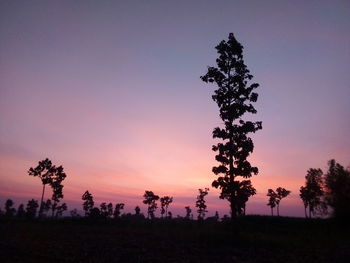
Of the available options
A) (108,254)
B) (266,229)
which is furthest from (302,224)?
(108,254)

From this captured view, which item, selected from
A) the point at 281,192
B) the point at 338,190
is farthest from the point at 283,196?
the point at 338,190

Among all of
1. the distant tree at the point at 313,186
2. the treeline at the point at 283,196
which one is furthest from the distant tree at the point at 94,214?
the distant tree at the point at 313,186

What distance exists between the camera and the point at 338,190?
232 feet

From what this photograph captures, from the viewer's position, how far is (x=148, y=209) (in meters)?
132

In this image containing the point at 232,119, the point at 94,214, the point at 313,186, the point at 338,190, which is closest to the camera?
the point at 232,119

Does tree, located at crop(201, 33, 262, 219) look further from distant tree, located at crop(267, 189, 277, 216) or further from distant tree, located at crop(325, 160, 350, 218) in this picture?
distant tree, located at crop(267, 189, 277, 216)

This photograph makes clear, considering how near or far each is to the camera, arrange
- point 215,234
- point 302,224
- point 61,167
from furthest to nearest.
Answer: point 61,167 → point 302,224 → point 215,234

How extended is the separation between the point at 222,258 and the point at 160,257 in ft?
14.2

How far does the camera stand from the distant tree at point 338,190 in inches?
2528

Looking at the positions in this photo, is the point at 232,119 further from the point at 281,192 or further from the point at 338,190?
the point at 281,192

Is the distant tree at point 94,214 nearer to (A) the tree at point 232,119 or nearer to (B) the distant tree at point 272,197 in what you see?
(A) the tree at point 232,119

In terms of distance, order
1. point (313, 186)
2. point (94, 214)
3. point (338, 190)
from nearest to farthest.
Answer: point (94, 214)
point (338, 190)
point (313, 186)

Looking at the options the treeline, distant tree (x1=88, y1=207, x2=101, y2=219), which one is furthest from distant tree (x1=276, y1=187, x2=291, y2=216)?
distant tree (x1=88, y1=207, x2=101, y2=219)

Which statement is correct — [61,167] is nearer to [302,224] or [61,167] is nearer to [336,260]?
[302,224]
